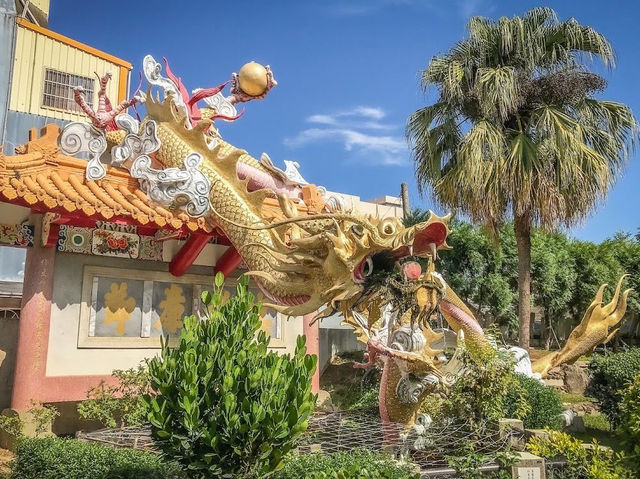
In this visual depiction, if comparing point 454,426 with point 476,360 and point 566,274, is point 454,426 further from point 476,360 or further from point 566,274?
point 566,274

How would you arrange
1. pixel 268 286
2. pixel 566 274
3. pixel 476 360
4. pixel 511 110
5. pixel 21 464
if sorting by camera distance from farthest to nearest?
pixel 566 274 < pixel 511 110 < pixel 268 286 < pixel 476 360 < pixel 21 464

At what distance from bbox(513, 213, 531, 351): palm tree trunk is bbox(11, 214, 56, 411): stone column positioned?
8.54 m

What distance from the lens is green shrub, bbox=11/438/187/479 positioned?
14.7ft

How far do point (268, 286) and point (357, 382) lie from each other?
709 centimetres

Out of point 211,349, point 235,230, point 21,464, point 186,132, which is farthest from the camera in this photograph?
point 186,132

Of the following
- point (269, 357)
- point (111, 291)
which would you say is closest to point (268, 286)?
point (111, 291)

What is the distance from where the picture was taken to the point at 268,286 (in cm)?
659

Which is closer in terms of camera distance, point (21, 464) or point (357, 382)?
point (21, 464)

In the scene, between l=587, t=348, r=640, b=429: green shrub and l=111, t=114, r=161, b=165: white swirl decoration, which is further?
l=587, t=348, r=640, b=429: green shrub

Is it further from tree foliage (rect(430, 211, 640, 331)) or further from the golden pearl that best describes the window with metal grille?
tree foliage (rect(430, 211, 640, 331))

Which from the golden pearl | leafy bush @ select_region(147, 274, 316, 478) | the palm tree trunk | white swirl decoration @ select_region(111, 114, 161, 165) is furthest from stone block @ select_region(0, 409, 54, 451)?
the palm tree trunk

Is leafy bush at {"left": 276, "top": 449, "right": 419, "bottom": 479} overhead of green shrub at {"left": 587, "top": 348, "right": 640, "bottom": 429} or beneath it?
beneath

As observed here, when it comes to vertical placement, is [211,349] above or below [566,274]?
below

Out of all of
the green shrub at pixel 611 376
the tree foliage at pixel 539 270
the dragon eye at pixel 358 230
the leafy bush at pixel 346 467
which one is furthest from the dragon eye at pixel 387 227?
the tree foliage at pixel 539 270
